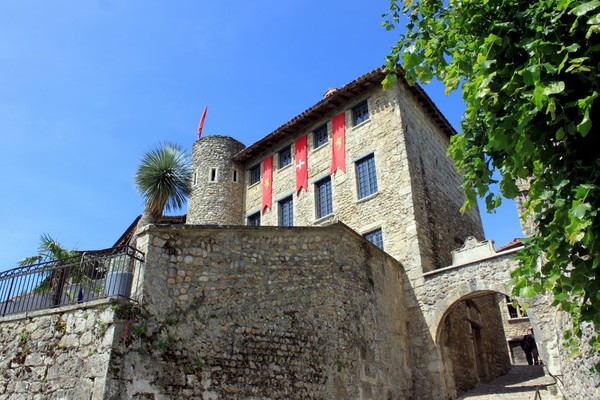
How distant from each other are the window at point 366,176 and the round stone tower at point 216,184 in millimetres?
6431

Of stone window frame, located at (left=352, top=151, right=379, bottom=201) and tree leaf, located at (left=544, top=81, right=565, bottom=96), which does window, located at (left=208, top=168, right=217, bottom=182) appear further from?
tree leaf, located at (left=544, top=81, right=565, bottom=96)

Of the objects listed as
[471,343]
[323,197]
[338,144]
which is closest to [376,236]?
[323,197]

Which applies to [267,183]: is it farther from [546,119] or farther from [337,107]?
[546,119]

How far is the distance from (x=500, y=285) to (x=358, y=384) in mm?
5222

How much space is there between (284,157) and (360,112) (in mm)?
4131

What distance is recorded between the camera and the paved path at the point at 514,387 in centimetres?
1240

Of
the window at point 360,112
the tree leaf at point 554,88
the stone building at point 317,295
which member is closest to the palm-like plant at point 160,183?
the stone building at point 317,295

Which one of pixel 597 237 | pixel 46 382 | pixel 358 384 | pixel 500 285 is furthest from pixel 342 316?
pixel 597 237

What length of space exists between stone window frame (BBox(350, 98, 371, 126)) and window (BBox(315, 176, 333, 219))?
2.52 meters

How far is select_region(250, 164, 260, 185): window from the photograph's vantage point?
22.6m

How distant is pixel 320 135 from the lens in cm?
2036

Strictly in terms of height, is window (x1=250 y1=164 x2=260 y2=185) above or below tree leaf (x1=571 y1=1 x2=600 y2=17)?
above

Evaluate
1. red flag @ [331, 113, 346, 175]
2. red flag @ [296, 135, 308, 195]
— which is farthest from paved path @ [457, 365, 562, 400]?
red flag @ [296, 135, 308, 195]

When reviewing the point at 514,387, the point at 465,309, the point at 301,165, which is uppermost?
the point at 301,165
